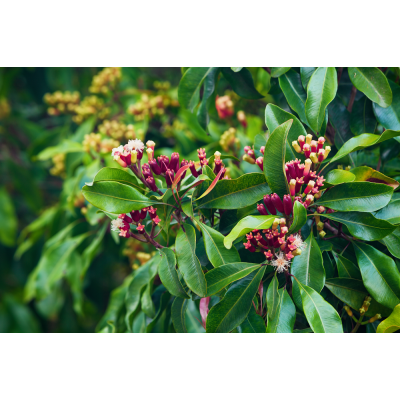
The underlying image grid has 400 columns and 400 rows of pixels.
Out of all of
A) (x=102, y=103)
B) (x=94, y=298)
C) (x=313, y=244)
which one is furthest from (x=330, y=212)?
(x=94, y=298)

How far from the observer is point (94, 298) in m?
2.90

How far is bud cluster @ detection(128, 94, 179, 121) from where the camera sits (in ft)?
6.25

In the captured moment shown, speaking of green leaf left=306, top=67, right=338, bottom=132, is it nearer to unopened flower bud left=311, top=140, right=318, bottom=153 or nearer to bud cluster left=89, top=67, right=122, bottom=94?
unopened flower bud left=311, top=140, right=318, bottom=153

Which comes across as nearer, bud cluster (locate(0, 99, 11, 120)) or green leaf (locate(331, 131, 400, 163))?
green leaf (locate(331, 131, 400, 163))

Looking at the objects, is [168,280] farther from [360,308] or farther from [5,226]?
[5,226]

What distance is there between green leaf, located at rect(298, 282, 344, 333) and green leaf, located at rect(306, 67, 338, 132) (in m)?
0.39

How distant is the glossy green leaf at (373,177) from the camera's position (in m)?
0.81

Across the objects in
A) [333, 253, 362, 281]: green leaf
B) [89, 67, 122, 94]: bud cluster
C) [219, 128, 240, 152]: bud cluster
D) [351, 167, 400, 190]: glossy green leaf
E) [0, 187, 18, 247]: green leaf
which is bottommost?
[0, 187, 18, 247]: green leaf

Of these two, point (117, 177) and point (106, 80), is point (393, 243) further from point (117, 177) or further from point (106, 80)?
point (106, 80)

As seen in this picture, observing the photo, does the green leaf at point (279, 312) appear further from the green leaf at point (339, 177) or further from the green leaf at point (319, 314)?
the green leaf at point (339, 177)

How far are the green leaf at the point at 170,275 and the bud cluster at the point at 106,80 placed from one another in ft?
5.29

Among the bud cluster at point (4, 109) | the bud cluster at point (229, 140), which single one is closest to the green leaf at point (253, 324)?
the bud cluster at point (229, 140)

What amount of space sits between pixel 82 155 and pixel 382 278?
1.55 m

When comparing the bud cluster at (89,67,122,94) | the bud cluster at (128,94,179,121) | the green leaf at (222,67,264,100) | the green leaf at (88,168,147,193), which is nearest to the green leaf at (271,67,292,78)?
the green leaf at (222,67,264,100)
